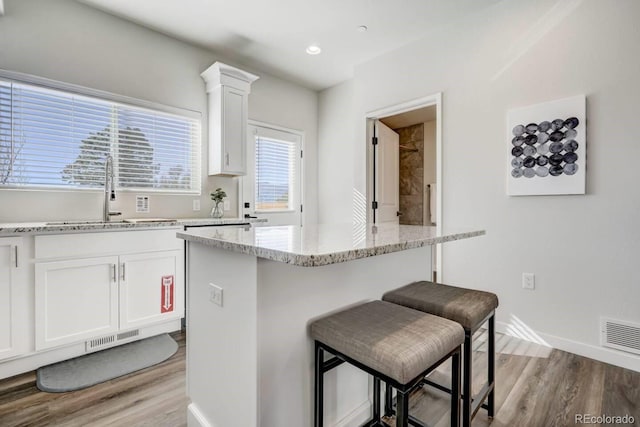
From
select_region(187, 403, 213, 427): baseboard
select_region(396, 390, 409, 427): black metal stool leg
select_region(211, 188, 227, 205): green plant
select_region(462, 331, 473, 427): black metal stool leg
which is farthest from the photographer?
select_region(211, 188, 227, 205): green plant

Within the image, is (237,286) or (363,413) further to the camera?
(363,413)

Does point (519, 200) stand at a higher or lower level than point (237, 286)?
higher

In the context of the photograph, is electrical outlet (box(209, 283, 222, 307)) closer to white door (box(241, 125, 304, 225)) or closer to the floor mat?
the floor mat

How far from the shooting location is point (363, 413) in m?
1.48

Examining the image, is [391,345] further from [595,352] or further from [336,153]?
[336,153]

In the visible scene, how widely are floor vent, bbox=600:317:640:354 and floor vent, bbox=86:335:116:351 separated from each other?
3.49 metres

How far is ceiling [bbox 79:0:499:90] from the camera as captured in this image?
8.57ft

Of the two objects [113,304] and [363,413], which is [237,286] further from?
[113,304]

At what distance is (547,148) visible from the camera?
2.32m

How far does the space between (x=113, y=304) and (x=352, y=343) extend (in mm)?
2022

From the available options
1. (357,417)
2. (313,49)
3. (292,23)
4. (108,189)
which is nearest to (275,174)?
(313,49)

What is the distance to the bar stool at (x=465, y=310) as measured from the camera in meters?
1.29

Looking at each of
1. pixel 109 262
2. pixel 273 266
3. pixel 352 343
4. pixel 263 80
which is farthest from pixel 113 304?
→ pixel 263 80

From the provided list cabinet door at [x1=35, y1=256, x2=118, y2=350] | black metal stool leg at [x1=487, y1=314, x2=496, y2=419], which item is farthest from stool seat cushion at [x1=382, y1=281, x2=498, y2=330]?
cabinet door at [x1=35, y1=256, x2=118, y2=350]
